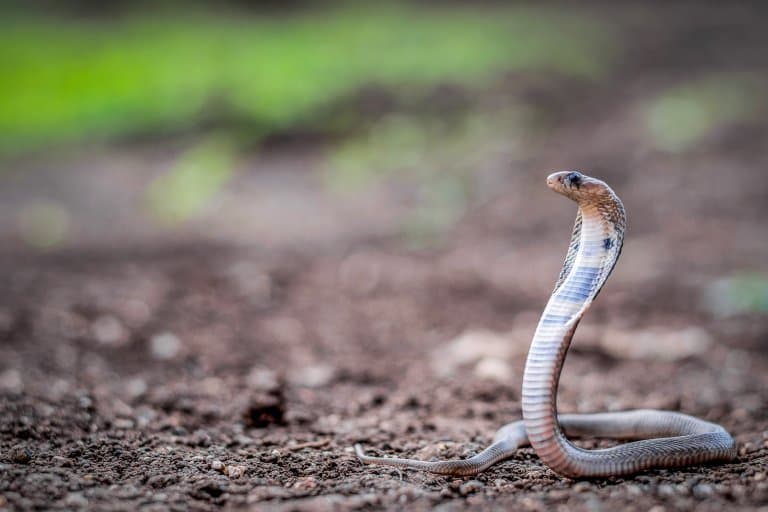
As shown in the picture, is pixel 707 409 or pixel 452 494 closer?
pixel 452 494

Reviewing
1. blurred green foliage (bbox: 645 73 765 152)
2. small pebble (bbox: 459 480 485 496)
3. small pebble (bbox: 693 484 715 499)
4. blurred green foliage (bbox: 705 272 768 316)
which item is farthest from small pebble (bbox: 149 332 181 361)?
blurred green foliage (bbox: 645 73 765 152)

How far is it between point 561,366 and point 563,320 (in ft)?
0.53

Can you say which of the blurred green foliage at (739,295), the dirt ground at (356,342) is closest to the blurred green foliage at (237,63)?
the dirt ground at (356,342)

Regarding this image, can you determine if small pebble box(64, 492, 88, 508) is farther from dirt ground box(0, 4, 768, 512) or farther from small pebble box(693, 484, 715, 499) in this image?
small pebble box(693, 484, 715, 499)

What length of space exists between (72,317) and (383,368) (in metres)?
2.25

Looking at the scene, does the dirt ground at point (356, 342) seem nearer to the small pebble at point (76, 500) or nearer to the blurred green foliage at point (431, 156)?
the small pebble at point (76, 500)

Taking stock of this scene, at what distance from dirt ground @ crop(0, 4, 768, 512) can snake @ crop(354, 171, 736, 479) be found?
74 mm

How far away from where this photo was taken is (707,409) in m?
4.24

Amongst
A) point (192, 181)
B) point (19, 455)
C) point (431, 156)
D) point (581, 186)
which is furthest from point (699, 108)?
point (19, 455)

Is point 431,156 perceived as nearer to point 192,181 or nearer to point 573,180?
point 192,181

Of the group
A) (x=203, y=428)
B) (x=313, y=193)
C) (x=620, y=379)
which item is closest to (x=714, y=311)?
(x=620, y=379)

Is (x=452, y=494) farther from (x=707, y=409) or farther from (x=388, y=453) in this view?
(x=707, y=409)

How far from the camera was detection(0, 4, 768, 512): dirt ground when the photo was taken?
2.89m

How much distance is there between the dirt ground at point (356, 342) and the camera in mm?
2891
